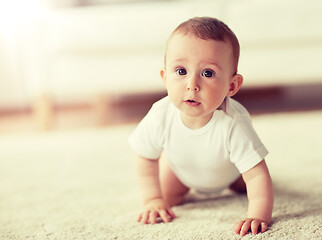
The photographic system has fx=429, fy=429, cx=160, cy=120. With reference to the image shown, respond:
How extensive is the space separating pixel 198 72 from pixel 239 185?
317 mm

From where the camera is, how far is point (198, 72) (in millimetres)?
669

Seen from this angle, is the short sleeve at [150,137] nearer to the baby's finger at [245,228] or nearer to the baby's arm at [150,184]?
the baby's arm at [150,184]

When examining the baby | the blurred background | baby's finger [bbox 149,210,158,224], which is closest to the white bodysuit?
the baby

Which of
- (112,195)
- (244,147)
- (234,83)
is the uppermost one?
(234,83)

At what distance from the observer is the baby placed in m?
0.67

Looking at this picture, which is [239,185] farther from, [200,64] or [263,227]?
[200,64]

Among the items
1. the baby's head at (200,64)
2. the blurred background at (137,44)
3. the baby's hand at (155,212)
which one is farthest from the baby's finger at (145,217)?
the blurred background at (137,44)

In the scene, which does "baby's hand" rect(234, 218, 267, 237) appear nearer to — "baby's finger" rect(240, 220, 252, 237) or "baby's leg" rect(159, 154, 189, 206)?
"baby's finger" rect(240, 220, 252, 237)

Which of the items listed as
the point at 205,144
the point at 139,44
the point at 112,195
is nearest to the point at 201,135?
the point at 205,144

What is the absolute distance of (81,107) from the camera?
232 centimetres

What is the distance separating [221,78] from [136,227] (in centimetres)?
29

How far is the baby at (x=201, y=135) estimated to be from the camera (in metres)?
0.67

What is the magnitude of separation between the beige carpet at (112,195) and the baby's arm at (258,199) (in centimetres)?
2

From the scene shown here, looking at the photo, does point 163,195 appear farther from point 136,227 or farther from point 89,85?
point 89,85
